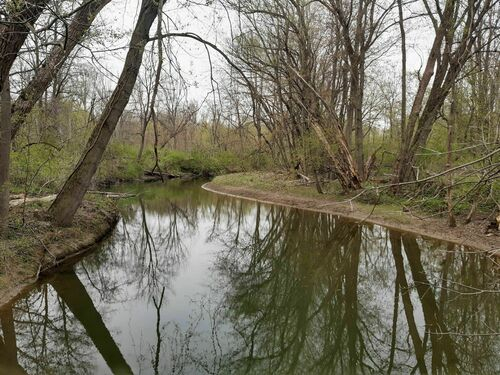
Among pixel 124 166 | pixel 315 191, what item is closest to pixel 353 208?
pixel 315 191

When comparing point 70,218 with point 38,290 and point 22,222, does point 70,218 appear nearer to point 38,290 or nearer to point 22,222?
point 22,222

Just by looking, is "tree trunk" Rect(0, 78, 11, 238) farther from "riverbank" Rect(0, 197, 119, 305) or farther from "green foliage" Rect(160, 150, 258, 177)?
"green foliage" Rect(160, 150, 258, 177)

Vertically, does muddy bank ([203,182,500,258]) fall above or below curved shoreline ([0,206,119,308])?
above

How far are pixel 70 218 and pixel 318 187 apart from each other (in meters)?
11.1

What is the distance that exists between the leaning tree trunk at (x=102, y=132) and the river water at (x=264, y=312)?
1442 millimetres

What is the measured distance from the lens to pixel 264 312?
6.90m

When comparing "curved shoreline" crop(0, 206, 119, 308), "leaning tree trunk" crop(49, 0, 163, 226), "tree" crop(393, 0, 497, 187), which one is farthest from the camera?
"tree" crop(393, 0, 497, 187)

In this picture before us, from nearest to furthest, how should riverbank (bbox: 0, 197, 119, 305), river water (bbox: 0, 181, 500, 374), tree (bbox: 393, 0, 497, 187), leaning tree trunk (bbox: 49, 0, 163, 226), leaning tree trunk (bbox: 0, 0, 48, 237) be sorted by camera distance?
leaning tree trunk (bbox: 0, 0, 48, 237), river water (bbox: 0, 181, 500, 374), riverbank (bbox: 0, 197, 119, 305), leaning tree trunk (bbox: 49, 0, 163, 226), tree (bbox: 393, 0, 497, 187)

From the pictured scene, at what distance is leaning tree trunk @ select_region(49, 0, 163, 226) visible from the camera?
8.30 m

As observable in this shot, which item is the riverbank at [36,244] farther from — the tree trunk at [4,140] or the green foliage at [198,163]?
the green foliage at [198,163]

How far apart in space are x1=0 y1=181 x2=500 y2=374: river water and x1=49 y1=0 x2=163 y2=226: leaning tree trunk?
144cm

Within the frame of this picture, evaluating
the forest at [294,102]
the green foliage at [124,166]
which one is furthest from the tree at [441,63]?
the green foliage at [124,166]

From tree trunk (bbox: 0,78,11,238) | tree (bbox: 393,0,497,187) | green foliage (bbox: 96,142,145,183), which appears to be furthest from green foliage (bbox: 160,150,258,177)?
tree trunk (bbox: 0,78,11,238)

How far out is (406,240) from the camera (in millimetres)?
11297
